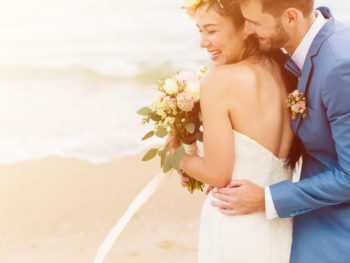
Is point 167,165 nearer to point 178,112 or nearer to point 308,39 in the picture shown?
point 178,112

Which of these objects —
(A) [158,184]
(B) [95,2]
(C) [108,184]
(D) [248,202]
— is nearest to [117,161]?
(C) [108,184]

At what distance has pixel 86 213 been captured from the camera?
5191mm

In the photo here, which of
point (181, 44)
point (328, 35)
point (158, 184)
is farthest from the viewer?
point (181, 44)

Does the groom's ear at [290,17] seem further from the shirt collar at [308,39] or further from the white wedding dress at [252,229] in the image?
the white wedding dress at [252,229]

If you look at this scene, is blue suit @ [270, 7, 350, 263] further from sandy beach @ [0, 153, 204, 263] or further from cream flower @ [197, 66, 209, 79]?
sandy beach @ [0, 153, 204, 263]

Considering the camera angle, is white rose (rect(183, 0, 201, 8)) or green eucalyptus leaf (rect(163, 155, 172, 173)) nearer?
white rose (rect(183, 0, 201, 8))

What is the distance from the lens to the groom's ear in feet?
6.43

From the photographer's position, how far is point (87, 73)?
12.3m

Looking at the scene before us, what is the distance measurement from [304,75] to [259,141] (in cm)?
33

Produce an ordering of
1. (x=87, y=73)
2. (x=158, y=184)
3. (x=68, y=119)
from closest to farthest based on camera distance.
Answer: (x=158, y=184) → (x=68, y=119) → (x=87, y=73)

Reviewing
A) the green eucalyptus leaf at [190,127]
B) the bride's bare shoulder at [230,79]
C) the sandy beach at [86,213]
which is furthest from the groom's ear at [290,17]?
the sandy beach at [86,213]

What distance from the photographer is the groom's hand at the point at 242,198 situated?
202cm

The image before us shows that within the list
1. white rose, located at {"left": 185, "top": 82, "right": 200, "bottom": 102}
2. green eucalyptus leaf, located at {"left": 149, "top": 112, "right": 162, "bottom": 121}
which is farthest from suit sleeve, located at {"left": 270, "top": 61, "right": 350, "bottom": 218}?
green eucalyptus leaf, located at {"left": 149, "top": 112, "right": 162, "bottom": 121}

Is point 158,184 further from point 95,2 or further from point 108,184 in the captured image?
point 95,2
